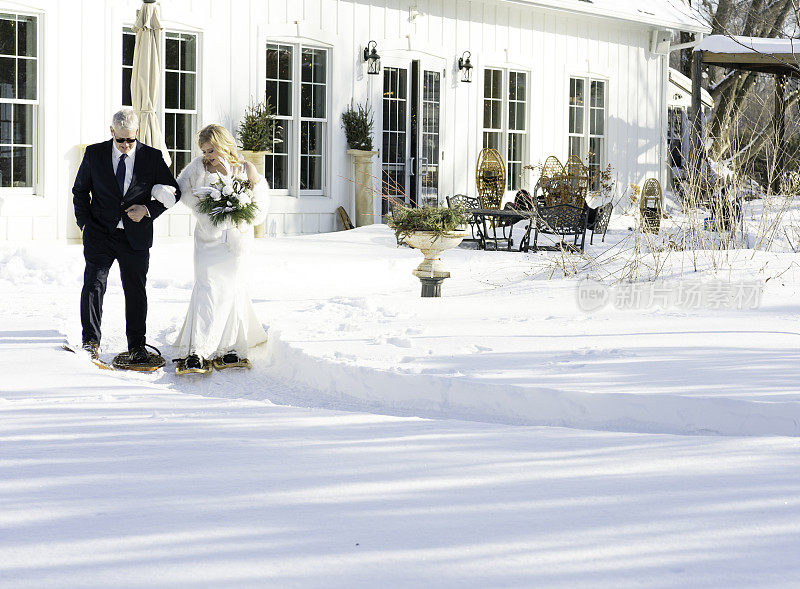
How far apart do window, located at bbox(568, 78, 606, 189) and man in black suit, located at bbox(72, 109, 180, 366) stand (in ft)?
39.1

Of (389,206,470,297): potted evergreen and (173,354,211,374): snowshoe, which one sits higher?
(389,206,470,297): potted evergreen

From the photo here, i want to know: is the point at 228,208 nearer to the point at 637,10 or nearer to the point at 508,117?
the point at 508,117

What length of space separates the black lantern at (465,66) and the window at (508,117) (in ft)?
1.92

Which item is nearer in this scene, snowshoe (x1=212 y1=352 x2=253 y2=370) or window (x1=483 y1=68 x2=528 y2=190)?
snowshoe (x1=212 y1=352 x2=253 y2=370)

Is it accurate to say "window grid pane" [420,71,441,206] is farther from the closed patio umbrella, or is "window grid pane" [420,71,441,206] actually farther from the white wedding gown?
the white wedding gown

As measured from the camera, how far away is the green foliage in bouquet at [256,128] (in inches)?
520

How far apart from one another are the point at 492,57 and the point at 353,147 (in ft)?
10.2

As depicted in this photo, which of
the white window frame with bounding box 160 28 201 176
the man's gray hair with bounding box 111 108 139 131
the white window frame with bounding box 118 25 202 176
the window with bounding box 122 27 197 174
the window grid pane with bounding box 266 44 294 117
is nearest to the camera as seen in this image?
the man's gray hair with bounding box 111 108 139 131

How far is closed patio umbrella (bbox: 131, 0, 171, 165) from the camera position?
1111 centimetres

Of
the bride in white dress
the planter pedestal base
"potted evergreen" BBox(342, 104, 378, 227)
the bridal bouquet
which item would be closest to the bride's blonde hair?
the bride in white dress

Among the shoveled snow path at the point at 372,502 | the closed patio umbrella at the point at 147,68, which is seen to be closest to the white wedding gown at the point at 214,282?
the shoveled snow path at the point at 372,502

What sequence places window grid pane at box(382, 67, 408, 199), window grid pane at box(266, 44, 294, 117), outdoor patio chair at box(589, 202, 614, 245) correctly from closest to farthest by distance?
window grid pane at box(266, 44, 294, 117), outdoor patio chair at box(589, 202, 614, 245), window grid pane at box(382, 67, 408, 199)

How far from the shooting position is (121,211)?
22.1ft

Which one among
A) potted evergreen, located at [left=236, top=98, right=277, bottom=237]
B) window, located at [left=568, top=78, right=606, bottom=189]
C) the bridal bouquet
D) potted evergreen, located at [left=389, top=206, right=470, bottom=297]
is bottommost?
potted evergreen, located at [left=389, top=206, right=470, bottom=297]
